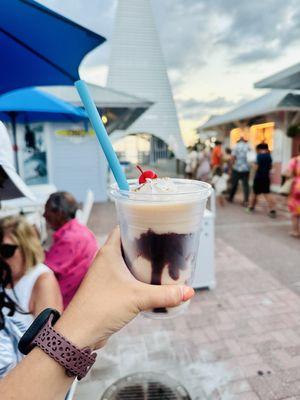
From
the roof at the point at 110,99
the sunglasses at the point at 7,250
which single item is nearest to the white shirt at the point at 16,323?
the sunglasses at the point at 7,250

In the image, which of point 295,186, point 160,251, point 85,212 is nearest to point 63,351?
point 160,251

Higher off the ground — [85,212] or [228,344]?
[85,212]

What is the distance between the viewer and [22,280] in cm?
174

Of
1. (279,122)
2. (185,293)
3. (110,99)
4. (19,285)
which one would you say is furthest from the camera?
(279,122)

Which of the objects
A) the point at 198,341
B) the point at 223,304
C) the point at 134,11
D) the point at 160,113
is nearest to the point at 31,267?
the point at 198,341

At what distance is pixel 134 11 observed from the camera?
55.5ft

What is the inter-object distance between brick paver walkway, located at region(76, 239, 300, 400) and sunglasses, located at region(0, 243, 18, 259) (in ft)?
4.19

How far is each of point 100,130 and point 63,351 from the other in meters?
0.68

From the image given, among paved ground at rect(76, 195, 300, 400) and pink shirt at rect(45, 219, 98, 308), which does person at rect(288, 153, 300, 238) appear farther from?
pink shirt at rect(45, 219, 98, 308)

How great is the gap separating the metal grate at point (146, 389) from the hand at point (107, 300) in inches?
67.3

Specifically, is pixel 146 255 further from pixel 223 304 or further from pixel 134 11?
pixel 134 11

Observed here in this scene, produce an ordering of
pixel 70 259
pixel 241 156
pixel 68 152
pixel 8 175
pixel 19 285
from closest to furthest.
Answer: pixel 8 175 < pixel 19 285 < pixel 70 259 < pixel 241 156 < pixel 68 152

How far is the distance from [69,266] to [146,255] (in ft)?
5.09

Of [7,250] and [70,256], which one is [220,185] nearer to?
[70,256]
